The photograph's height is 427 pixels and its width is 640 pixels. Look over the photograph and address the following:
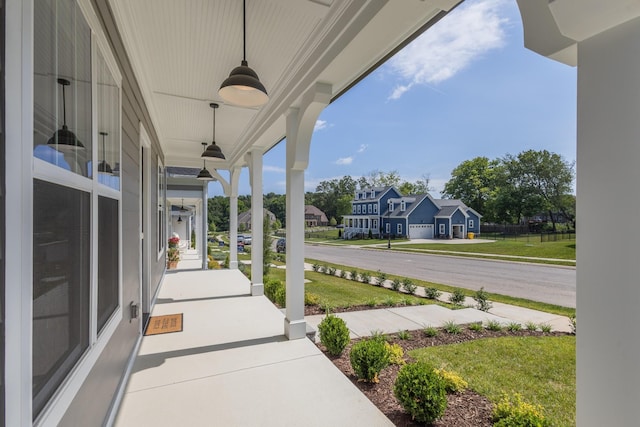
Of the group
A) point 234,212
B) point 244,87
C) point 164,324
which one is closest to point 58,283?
point 244,87

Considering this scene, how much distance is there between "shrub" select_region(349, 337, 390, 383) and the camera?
2807 millimetres

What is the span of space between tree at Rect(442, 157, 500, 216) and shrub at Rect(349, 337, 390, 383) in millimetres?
35719

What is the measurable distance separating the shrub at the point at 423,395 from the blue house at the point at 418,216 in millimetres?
27705

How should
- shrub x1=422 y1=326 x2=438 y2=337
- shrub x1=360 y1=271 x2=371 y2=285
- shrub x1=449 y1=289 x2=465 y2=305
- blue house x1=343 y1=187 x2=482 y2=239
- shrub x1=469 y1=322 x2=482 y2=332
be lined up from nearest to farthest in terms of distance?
1. shrub x1=422 y1=326 x2=438 y2=337
2. shrub x1=469 y1=322 x2=482 y2=332
3. shrub x1=449 y1=289 x2=465 y2=305
4. shrub x1=360 y1=271 x2=371 y2=285
5. blue house x1=343 y1=187 x2=482 y2=239

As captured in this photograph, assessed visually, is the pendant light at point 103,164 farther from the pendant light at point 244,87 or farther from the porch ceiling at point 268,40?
the porch ceiling at point 268,40

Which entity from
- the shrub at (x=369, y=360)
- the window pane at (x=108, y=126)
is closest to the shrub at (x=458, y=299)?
the shrub at (x=369, y=360)

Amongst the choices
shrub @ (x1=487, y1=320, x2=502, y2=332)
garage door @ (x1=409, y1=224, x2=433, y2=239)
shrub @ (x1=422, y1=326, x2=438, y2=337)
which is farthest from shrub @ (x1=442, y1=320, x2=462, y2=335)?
garage door @ (x1=409, y1=224, x2=433, y2=239)

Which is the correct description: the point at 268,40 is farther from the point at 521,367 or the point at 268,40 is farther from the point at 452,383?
the point at 521,367

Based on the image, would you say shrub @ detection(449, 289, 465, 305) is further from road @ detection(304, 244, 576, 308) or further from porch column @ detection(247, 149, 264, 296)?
porch column @ detection(247, 149, 264, 296)

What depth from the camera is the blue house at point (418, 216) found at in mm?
29844

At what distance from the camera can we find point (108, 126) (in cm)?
207

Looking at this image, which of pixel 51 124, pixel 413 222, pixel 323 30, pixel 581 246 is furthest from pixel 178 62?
pixel 413 222

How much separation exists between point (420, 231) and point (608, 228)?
31.1 meters

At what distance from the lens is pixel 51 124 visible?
115cm
